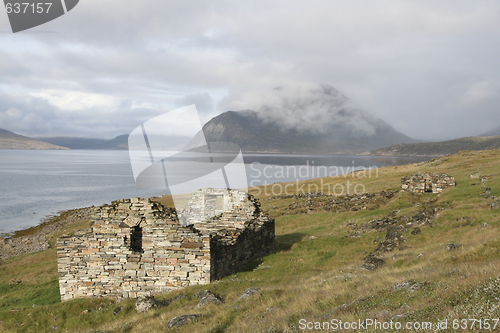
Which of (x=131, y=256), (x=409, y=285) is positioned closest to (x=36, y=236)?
(x=131, y=256)

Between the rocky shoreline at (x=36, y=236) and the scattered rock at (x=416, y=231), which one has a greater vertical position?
the scattered rock at (x=416, y=231)

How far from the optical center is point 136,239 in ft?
51.6

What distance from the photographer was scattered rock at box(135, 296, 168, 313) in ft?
39.1

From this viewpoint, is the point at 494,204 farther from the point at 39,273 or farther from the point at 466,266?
the point at 39,273

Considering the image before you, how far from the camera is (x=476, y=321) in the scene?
207 inches

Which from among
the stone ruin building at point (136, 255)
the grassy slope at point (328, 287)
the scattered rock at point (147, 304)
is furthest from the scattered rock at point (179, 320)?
the stone ruin building at point (136, 255)

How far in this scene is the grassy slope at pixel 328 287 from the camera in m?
7.19

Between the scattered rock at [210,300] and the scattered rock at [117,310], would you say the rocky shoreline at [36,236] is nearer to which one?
the scattered rock at [117,310]

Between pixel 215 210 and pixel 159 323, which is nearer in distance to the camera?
pixel 159 323

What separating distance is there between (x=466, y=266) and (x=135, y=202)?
13811 mm

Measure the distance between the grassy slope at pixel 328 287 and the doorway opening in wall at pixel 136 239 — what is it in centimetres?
272

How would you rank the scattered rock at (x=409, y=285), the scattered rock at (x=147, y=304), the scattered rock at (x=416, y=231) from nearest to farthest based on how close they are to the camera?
the scattered rock at (x=409, y=285) → the scattered rock at (x=147, y=304) → the scattered rock at (x=416, y=231)

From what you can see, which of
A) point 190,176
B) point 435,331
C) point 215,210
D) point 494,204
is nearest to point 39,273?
point 215,210

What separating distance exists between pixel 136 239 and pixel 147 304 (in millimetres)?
4429
